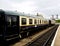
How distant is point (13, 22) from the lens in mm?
14484

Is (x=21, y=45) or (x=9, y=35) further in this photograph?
(x=21, y=45)

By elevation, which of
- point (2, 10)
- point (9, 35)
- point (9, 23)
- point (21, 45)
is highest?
point (2, 10)

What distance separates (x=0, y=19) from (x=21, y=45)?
3.40 m

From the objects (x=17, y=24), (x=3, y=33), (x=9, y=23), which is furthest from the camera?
(x=17, y=24)

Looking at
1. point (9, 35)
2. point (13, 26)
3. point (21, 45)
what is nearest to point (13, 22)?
point (13, 26)

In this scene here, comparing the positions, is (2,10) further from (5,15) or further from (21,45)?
(21,45)

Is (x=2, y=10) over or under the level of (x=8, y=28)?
over

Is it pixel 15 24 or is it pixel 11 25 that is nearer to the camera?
pixel 11 25

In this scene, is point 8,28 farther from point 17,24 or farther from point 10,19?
point 17,24

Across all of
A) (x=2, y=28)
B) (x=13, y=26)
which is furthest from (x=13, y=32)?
(x=2, y=28)

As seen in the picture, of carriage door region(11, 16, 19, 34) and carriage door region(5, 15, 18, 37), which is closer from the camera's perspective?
carriage door region(5, 15, 18, 37)

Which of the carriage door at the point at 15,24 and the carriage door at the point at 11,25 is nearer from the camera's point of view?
the carriage door at the point at 11,25

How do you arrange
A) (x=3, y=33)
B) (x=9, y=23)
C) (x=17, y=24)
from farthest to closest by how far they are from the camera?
(x=17, y=24)
(x=9, y=23)
(x=3, y=33)

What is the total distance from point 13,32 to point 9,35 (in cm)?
84
